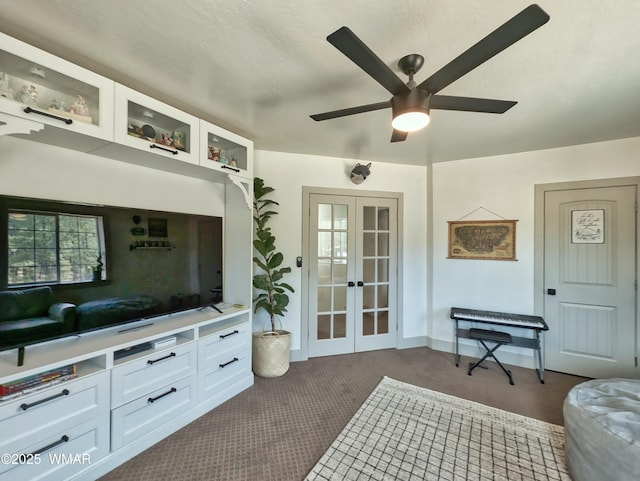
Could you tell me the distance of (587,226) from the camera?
2.96m

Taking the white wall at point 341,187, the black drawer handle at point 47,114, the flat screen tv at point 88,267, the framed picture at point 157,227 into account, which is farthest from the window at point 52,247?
the white wall at point 341,187

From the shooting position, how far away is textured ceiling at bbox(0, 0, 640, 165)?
1.29 meters

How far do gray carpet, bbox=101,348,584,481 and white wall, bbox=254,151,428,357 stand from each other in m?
0.52

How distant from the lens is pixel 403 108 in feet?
4.71

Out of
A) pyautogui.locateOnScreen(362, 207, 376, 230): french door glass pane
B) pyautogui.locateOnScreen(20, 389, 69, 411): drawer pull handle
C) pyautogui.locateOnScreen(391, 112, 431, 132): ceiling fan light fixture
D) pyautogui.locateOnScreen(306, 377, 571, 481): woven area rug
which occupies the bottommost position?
pyautogui.locateOnScreen(306, 377, 571, 481): woven area rug

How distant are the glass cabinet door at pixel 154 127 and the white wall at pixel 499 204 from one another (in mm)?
3002

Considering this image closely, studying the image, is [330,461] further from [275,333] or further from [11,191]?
[11,191]

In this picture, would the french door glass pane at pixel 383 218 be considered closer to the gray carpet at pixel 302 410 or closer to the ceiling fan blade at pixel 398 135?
the gray carpet at pixel 302 410

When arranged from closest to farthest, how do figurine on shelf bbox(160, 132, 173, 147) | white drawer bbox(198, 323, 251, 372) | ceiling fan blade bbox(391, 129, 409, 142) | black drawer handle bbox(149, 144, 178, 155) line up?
ceiling fan blade bbox(391, 129, 409, 142)
black drawer handle bbox(149, 144, 178, 155)
figurine on shelf bbox(160, 132, 173, 147)
white drawer bbox(198, 323, 251, 372)

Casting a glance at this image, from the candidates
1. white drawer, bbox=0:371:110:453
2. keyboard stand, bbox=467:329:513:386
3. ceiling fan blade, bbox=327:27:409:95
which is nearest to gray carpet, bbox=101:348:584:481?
keyboard stand, bbox=467:329:513:386

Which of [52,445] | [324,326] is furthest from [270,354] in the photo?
[52,445]

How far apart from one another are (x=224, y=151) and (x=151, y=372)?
1893 millimetres

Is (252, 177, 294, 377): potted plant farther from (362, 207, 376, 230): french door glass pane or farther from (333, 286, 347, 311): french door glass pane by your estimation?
(362, 207, 376, 230): french door glass pane

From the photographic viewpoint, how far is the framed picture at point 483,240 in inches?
130
